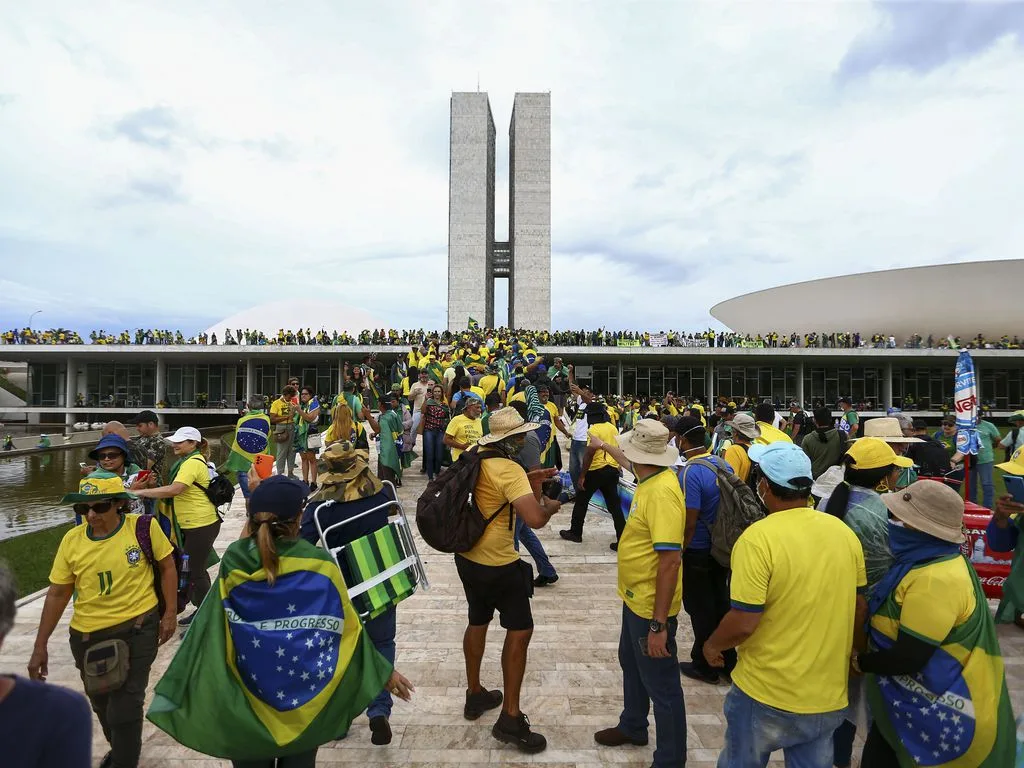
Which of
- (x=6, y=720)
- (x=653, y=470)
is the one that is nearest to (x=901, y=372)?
(x=653, y=470)

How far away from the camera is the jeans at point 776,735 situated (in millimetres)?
2146

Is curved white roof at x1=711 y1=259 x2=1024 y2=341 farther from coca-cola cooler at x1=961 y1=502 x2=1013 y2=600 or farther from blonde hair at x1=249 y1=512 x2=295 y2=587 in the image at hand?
blonde hair at x1=249 y1=512 x2=295 y2=587

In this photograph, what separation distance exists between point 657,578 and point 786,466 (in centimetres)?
85

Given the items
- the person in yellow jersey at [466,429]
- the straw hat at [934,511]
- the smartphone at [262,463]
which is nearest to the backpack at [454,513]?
the straw hat at [934,511]

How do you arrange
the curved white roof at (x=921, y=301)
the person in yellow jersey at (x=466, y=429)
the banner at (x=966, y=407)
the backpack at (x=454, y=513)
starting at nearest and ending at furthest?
the backpack at (x=454, y=513), the person in yellow jersey at (x=466, y=429), the banner at (x=966, y=407), the curved white roof at (x=921, y=301)

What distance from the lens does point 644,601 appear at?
9.16ft

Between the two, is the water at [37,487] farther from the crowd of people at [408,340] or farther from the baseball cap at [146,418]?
the crowd of people at [408,340]

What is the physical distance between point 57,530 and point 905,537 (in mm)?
10640

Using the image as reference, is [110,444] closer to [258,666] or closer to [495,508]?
[258,666]

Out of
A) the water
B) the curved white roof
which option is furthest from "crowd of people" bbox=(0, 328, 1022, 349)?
the curved white roof

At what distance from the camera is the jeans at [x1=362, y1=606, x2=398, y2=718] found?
123 inches

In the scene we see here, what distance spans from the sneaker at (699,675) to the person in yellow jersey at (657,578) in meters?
1.26

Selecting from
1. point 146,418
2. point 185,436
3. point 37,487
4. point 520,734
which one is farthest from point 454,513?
point 37,487

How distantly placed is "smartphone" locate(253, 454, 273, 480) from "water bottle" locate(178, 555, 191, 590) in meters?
1.92
